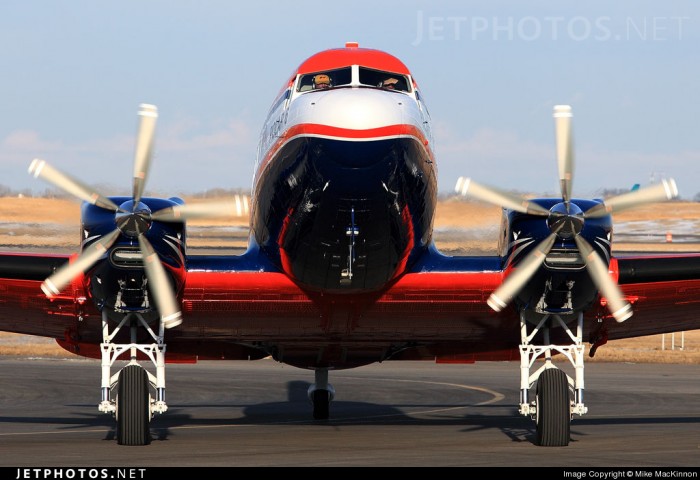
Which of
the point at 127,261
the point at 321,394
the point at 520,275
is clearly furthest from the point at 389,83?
the point at 321,394

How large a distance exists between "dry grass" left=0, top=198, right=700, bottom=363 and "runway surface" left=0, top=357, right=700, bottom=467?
358 cm

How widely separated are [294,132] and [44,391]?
17735mm

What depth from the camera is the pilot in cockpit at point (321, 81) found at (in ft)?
53.7

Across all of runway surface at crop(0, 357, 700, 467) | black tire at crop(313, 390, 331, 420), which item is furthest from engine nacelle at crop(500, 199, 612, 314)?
black tire at crop(313, 390, 331, 420)

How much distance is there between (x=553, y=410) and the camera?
1845 centimetres

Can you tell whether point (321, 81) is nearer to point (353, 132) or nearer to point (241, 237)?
point (353, 132)

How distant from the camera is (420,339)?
2089 cm

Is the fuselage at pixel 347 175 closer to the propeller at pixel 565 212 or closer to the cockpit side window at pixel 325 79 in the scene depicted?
the cockpit side window at pixel 325 79

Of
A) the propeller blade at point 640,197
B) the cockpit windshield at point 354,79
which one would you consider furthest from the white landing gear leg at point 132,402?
the propeller blade at point 640,197

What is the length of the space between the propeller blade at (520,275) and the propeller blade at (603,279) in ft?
1.63

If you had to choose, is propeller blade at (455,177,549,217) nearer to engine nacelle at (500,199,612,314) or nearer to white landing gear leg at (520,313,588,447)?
engine nacelle at (500,199,612,314)

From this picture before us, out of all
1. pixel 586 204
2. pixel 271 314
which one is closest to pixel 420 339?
pixel 271 314
